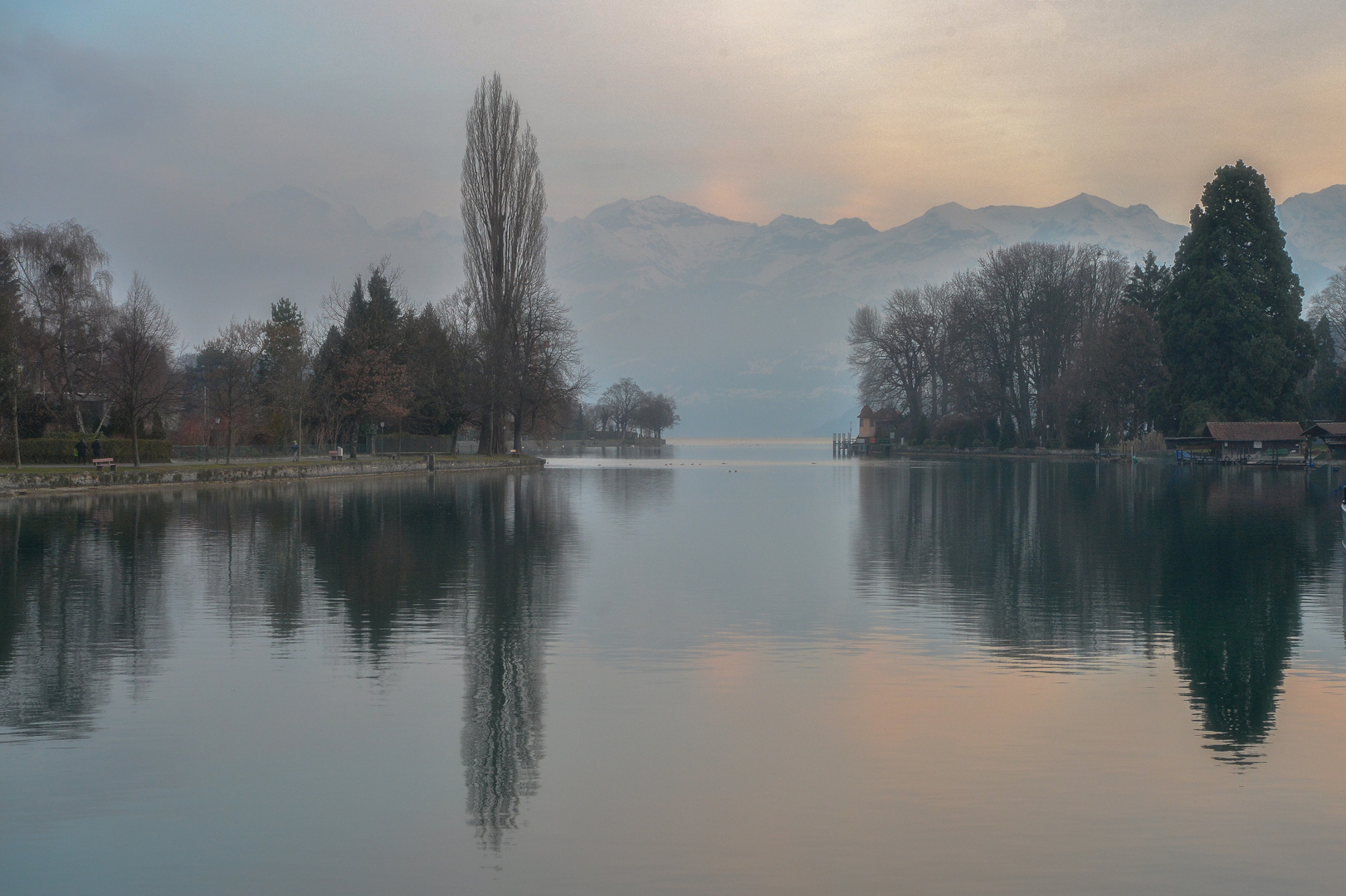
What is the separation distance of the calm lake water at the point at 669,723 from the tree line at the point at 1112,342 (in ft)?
192

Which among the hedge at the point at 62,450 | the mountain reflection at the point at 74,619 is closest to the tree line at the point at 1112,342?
the hedge at the point at 62,450

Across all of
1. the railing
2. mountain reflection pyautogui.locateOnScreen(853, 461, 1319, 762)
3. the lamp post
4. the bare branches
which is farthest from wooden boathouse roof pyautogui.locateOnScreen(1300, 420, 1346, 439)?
the lamp post

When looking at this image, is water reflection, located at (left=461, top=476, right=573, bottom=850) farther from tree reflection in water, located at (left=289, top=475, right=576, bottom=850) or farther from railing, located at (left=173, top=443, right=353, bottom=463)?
railing, located at (left=173, top=443, right=353, bottom=463)

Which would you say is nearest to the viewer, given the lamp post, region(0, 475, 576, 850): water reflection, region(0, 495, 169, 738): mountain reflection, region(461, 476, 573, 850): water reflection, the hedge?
region(461, 476, 573, 850): water reflection

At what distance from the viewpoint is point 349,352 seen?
6462 centimetres

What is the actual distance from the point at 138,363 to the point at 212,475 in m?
8.44

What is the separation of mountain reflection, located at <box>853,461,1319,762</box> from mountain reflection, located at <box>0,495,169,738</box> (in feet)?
28.3

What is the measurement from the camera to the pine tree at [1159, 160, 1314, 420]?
7256cm

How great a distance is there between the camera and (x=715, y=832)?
261 inches

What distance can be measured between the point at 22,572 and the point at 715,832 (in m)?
15.1

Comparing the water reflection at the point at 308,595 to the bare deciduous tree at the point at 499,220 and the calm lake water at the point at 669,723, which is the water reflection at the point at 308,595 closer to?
the calm lake water at the point at 669,723

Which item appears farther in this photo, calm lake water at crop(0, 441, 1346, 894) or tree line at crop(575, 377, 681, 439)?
tree line at crop(575, 377, 681, 439)

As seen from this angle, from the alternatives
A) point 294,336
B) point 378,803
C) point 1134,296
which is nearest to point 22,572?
point 378,803

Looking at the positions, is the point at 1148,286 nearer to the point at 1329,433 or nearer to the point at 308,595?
the point at 1329,433
